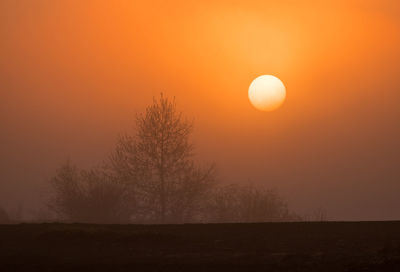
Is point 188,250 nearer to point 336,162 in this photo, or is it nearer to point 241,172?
point 241,172

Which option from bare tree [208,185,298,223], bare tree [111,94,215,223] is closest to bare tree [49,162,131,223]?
bare tree [111,94,215,223]

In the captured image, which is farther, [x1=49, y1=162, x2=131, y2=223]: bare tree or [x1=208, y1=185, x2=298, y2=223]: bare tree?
[x1=208, y1=185, x2=298, y2=223]: bare tree

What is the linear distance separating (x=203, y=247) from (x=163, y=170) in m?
20.5

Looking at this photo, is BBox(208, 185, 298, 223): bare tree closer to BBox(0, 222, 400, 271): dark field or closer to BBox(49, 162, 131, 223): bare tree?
BBox(49, 162, 131, 223): bare tree

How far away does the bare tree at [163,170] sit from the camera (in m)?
35.1

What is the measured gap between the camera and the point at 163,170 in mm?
35344

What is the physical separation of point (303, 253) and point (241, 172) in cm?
10557

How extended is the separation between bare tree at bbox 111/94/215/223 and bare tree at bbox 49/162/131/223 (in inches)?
44.2

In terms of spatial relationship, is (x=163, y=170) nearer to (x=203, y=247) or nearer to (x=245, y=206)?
(x=245, y=206)

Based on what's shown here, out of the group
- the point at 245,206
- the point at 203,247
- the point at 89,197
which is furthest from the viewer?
the point at 245,206

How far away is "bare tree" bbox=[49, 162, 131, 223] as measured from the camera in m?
34.3

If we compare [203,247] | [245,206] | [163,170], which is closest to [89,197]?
[163,170]

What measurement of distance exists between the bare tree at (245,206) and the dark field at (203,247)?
17329mm

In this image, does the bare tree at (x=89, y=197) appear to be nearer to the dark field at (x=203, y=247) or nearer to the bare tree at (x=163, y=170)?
the bare tree at (x=163, y=170)
